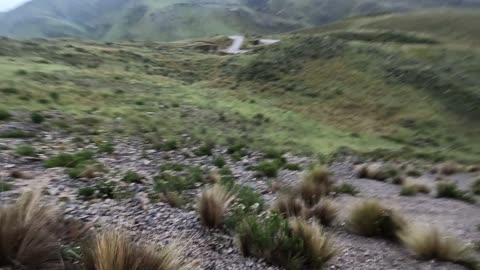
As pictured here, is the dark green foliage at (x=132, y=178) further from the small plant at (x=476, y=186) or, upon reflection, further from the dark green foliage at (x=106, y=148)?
the small plant at (x=476, y=186)

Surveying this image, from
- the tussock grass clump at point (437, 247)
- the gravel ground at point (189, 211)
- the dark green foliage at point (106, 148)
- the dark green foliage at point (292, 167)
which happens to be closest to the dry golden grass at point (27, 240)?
the gravel ground at point (189, 211)

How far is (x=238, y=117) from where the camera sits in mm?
31531

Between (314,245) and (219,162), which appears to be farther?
(219,162)

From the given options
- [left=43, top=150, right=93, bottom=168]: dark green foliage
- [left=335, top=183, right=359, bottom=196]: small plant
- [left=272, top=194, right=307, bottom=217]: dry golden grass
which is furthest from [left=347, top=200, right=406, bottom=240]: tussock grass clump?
[left=43, top=150, right=93, bottom=168]: dark green foliage

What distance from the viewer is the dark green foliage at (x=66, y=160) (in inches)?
487

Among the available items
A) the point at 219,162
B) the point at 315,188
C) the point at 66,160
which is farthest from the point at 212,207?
the point at 219,162

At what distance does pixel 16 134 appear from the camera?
609 inches

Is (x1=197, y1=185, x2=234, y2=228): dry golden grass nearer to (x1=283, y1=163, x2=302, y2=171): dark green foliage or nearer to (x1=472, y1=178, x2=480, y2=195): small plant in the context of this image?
(x1=283, y1=163, x2=302, y2=171): dark green foliage

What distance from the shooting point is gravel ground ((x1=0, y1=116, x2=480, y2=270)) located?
6.92m

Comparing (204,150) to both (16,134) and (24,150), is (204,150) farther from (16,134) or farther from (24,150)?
(24,150)

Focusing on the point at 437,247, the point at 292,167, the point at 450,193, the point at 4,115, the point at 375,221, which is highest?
the point at 4,115

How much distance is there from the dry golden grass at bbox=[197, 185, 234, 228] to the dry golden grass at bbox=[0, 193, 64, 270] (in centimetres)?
298

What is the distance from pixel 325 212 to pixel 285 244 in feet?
9.68

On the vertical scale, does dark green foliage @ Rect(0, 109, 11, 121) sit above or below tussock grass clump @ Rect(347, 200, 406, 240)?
above
